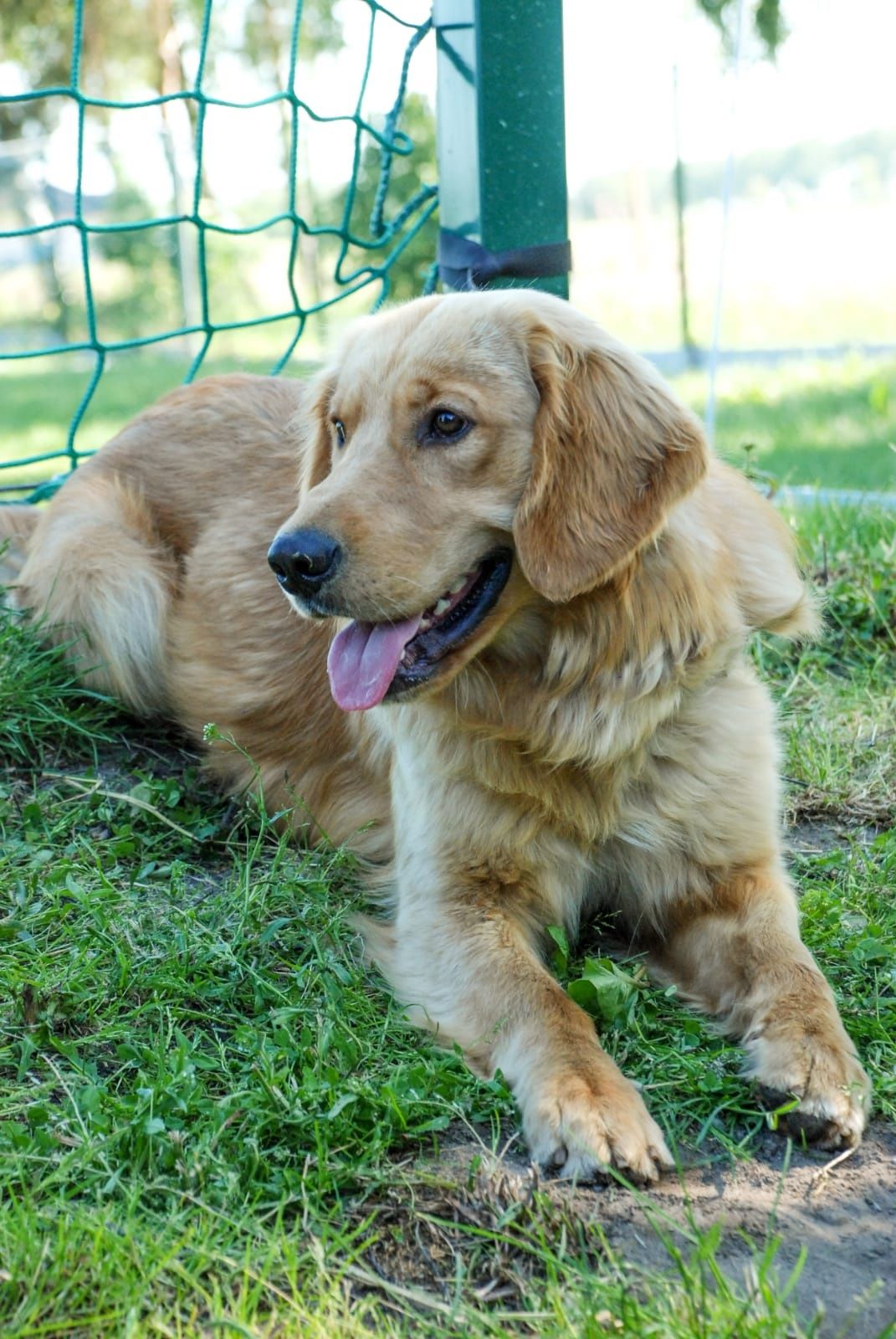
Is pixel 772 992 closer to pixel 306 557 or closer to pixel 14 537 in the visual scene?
pixel 306 557

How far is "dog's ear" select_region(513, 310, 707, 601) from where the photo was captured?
2568 mm

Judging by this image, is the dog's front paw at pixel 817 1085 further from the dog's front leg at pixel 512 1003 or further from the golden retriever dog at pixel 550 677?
the dog's front leg at pixel 512 1003

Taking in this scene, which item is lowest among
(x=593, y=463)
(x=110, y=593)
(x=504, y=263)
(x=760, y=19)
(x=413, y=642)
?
(x=110, y=593)

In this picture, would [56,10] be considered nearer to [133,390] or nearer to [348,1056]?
[133,390]

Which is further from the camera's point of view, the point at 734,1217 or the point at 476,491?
the point at 476,491

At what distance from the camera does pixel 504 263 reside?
3857 millimetres

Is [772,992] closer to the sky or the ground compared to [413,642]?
closer to the ground

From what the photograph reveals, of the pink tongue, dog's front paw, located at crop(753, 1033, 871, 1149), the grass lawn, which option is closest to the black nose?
the pink tongue

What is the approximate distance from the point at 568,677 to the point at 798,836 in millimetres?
1082

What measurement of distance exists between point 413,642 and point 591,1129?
0.99m

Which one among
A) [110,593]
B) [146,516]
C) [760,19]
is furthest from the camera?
[760,19]

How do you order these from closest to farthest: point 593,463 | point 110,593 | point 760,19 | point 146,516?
point 593,463
point 110,593
point 146,516
point 760,19

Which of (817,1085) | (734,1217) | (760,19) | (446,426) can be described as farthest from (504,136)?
(760,19)

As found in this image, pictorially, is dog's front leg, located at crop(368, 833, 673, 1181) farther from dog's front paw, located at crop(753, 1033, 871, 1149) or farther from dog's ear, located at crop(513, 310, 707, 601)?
dog's ear, located at crop(513, 310, 707, 601)
